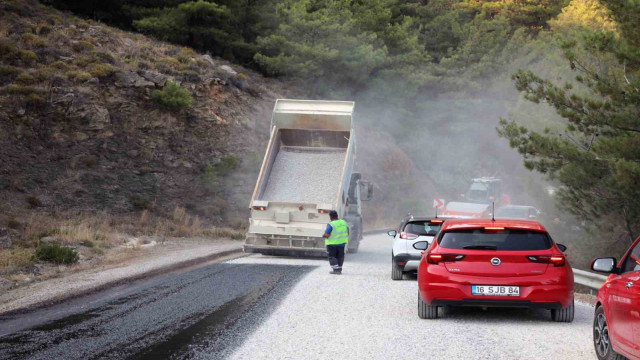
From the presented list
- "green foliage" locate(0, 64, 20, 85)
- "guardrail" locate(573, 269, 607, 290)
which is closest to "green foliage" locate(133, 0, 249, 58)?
"green foliage" locate(0, 64, 20, 85)

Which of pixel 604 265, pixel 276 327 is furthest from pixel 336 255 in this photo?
pixel 604 265

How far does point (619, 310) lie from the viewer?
22.1ft

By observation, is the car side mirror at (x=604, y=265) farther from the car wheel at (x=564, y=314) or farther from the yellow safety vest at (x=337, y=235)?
the yellow safety vest at (x=337, y=235)

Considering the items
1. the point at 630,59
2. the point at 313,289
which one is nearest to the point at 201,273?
the point at 313,289

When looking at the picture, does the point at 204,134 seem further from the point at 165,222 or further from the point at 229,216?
the point at 165,222

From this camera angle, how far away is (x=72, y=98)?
37.9 metres

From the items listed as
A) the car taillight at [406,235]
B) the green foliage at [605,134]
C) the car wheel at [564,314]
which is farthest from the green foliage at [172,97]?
the car wheel at [564,314]

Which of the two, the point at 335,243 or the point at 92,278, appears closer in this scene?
the point at 92,278

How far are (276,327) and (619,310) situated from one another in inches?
177

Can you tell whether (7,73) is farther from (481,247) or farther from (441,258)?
(481,247)

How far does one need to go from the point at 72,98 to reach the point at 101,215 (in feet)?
32.4

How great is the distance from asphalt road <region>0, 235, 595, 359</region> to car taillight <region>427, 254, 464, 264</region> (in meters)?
0.87

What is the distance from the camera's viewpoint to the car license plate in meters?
10.2

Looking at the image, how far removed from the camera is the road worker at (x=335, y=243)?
17703 mm
